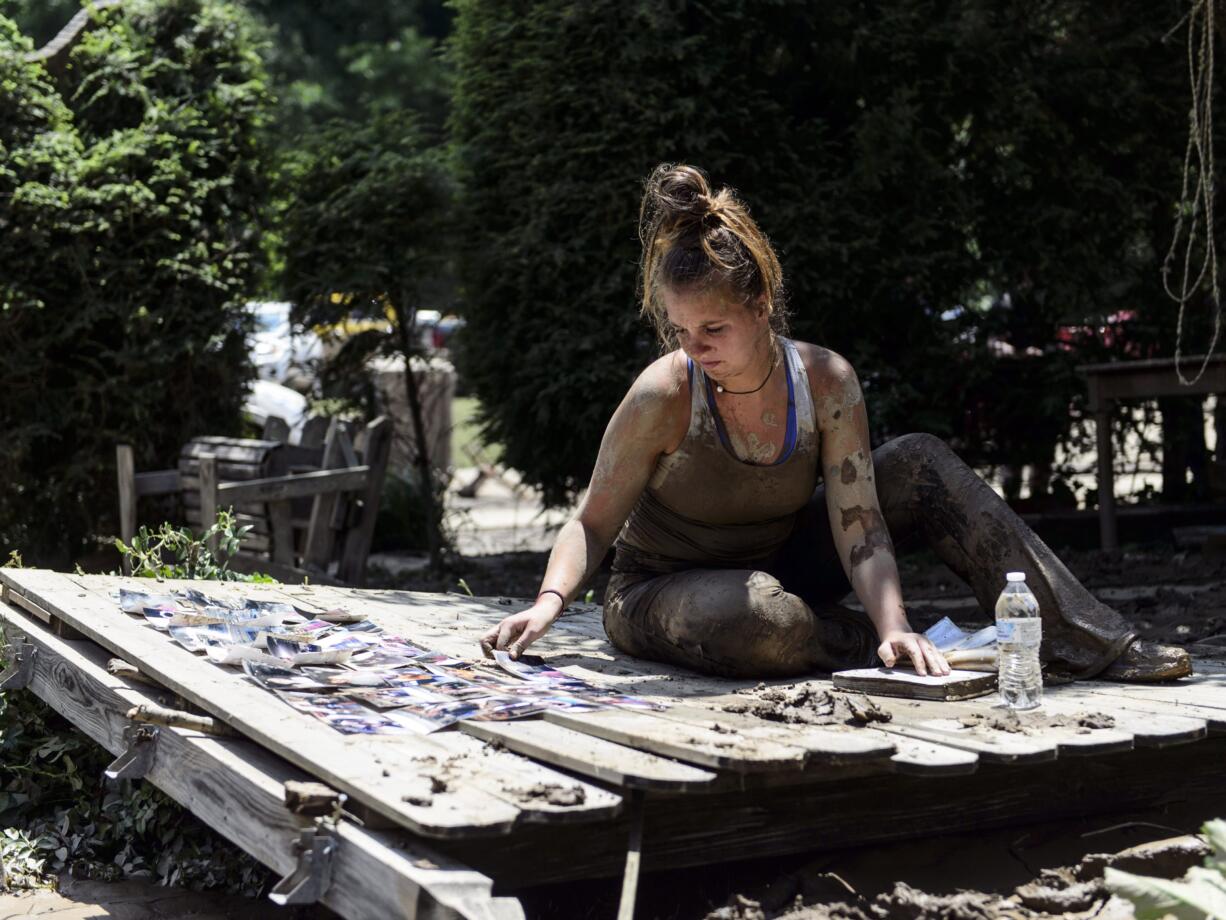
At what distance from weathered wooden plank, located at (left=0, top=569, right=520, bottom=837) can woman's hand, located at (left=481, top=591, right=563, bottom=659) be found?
713mm

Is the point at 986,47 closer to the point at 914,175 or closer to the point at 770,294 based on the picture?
the point at 914,175

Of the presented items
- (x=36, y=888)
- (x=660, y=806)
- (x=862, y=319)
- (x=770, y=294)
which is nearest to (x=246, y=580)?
(x=36, y=888)

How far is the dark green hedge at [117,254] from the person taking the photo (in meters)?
7.99

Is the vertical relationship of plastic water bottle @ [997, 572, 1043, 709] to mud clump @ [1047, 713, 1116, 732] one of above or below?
above

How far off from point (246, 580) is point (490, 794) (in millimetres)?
3385

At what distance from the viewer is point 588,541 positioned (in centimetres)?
395

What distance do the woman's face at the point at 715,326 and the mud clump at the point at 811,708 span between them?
2.98 ft

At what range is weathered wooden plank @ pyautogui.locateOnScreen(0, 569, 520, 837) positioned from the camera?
2459mm

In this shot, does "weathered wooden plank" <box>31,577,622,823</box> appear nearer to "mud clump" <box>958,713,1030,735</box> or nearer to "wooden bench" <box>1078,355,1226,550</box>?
"mud clump" <box>958,713,1030,735</box>

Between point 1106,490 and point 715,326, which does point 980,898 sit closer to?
point 715,326

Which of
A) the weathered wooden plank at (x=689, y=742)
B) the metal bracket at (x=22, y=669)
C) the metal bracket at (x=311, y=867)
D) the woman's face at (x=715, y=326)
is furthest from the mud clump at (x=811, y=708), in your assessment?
the metal bracket at (x=22, y=669)

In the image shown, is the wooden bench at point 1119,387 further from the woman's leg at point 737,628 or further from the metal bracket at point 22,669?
the metal bracket at point 22,669

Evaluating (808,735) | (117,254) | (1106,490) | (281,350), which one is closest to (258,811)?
(808,735)

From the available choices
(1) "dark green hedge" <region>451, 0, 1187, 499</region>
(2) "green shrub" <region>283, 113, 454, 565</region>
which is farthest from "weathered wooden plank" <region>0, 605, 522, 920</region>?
(2) "green shrub" <region>283, 113, 454, 565</region>
